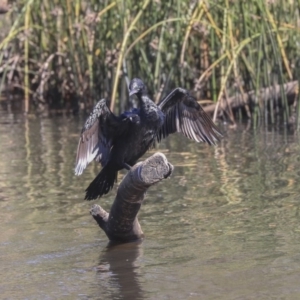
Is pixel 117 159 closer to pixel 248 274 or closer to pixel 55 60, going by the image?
pixel 248 274

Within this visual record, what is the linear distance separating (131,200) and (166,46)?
5.66 m

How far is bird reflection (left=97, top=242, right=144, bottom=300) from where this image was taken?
4819 millimetres

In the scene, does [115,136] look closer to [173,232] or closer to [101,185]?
[101,185]

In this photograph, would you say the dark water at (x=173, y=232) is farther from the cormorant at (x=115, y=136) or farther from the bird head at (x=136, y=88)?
the bird head at (x=136, y=88)

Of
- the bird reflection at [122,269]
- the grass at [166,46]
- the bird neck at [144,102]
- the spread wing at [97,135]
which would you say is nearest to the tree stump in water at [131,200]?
the bird reflection at [122,269]

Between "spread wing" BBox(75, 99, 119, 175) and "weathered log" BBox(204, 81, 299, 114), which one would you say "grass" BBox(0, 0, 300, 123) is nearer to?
"weathered log" BBox(204, 81, 299, 114)

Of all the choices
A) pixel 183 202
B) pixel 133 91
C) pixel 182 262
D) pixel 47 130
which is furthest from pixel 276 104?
pixel 182 262

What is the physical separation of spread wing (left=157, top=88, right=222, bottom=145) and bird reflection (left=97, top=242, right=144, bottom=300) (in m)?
1.05

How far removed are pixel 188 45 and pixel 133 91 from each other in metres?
5.16

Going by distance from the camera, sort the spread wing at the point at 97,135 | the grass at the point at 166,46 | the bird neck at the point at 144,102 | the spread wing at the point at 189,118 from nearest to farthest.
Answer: the spread wing at the point at 97,135 < the bird neck at the point at 144,102 < the spread wing at the point at 189,118 < the grass at the point at 166,46

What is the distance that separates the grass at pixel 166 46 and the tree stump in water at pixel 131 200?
4.24 meters

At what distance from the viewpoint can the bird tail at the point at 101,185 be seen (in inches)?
233

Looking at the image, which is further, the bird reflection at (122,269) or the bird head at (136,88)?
the bird head at (136,88)

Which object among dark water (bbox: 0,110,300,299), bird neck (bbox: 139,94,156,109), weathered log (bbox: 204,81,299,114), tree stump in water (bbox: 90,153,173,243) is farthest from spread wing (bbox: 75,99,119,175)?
weathered log (bbox: 204,81,299,114)
